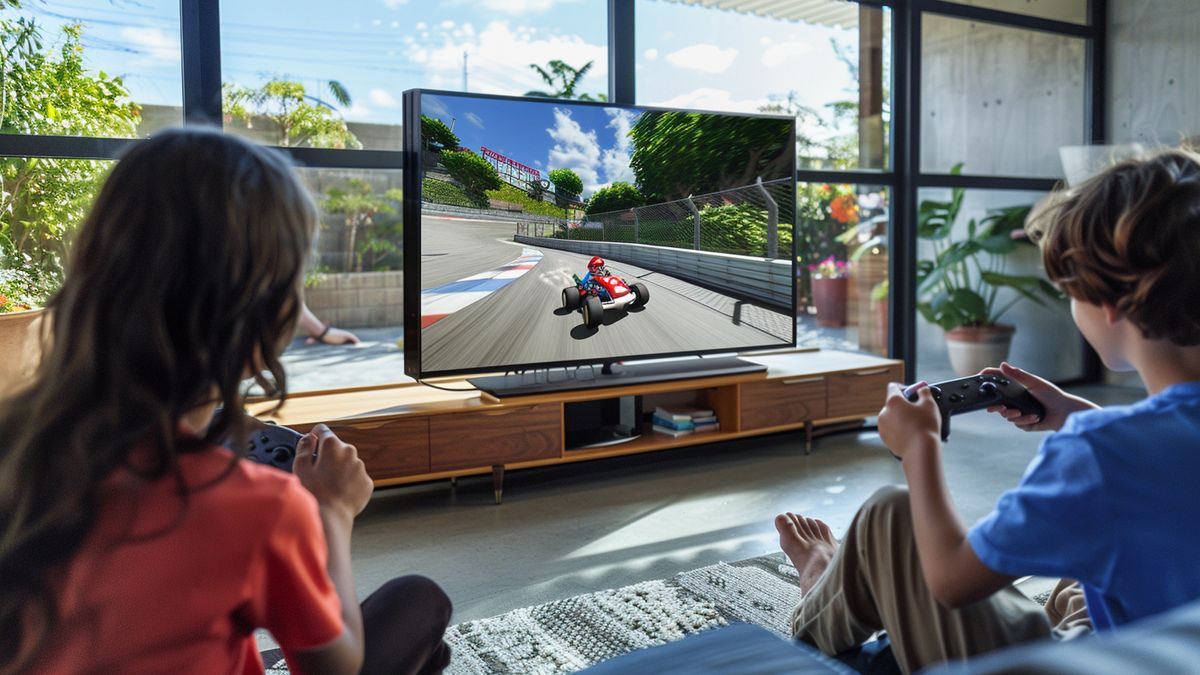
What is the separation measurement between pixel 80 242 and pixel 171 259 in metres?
0.10

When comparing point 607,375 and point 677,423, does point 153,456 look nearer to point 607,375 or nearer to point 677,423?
point 607,375

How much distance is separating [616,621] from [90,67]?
2440mm

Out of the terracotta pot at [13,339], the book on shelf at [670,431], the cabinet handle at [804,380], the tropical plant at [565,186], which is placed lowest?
the book on shelf at [670,431]

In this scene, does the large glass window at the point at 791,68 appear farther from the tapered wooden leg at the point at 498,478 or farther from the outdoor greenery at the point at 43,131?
the outdoor greenery at the point at 43,131

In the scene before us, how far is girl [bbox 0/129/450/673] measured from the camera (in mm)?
759

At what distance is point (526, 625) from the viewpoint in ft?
7.52

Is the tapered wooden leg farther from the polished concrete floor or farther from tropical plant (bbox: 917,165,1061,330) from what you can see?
tropical plant (bbox: 917,165,1061,330)

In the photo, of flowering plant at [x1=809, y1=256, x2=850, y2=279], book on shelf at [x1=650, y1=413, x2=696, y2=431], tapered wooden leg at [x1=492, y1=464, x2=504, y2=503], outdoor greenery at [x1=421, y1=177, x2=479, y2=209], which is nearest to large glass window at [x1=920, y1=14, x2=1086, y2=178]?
flowering plant at [x1=809, y1=256, x2=850, y2=279]

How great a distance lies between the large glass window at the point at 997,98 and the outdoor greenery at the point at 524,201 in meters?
2.47

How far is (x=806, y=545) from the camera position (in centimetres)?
194

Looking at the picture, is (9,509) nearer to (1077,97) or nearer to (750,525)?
(750,525)

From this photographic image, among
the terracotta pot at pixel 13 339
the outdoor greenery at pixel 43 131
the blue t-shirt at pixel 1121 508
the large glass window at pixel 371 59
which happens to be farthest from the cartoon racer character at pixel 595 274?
the blue t-shirt at pixel 1121 508

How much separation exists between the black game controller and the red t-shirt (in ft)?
3.43

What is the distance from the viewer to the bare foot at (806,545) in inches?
73.6
